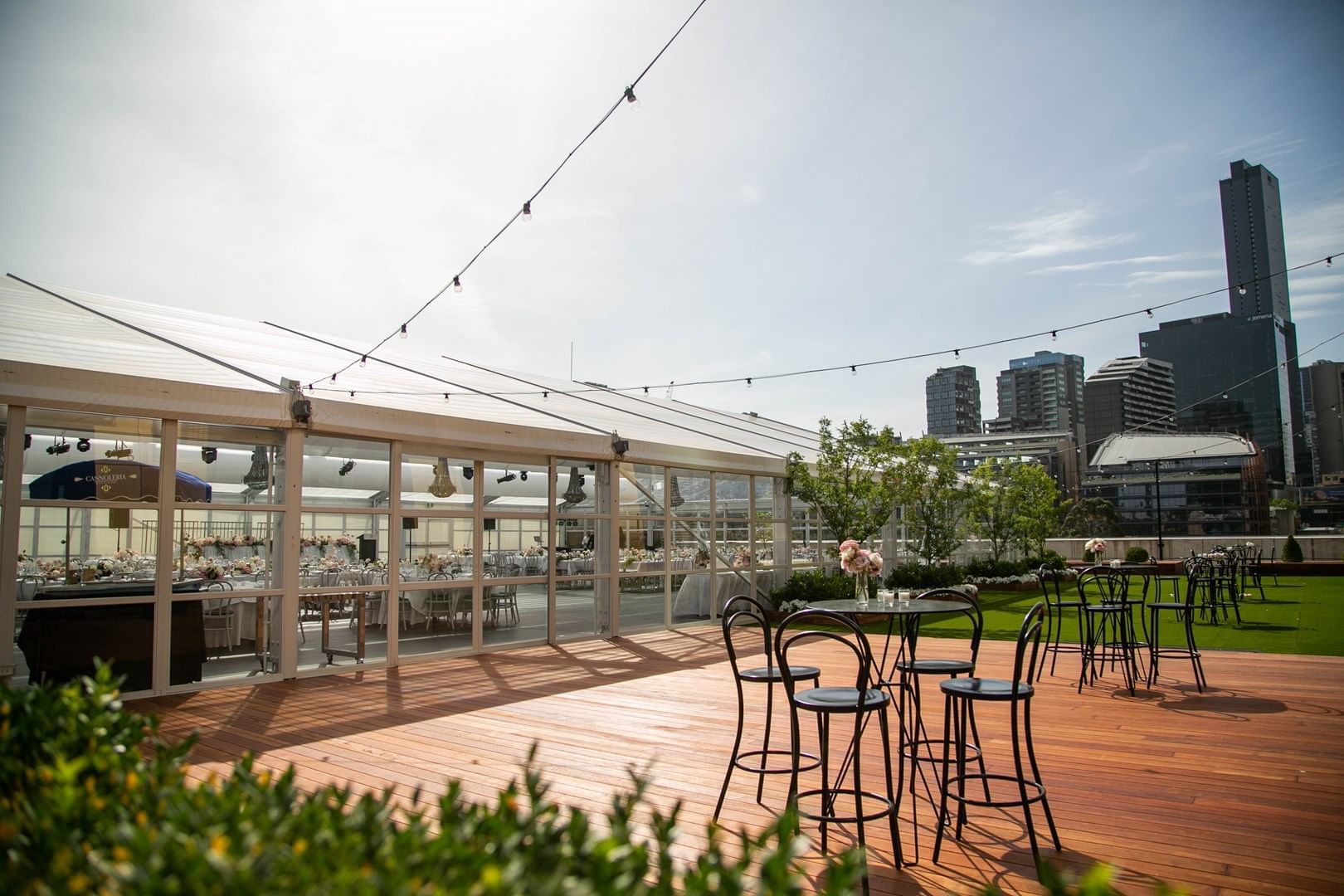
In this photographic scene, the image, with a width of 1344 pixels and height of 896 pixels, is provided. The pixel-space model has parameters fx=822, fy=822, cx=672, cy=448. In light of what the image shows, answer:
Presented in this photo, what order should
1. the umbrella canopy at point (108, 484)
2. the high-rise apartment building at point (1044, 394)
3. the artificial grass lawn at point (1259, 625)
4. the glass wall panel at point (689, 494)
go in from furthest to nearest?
the high-rise apartment building at point (1044, 394) → the glass wall panel at point (689, 494) → the artificial grass lawn at point (1259, 625) → the umbrella canopy at point (108, 484)

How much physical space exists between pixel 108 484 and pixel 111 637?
3.83 ft

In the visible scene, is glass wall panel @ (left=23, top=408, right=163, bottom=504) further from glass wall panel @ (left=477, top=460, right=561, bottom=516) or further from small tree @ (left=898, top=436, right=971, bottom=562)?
small tree @ (left=898, top=436, right=971, bottom=562)

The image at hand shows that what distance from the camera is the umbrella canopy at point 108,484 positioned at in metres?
6.06

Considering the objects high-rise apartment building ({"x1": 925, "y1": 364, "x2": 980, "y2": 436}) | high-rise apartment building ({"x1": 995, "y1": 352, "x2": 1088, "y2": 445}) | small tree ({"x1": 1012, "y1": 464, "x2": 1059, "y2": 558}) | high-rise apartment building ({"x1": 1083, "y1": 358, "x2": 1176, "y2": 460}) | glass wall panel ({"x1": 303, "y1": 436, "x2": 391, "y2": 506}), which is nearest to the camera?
glass wall panel ({"x1": 303, "y1": 436, "x2": 391, "y2": 506})

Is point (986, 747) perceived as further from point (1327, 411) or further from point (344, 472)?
point (1327, 411)

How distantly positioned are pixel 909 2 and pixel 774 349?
8.15 metres

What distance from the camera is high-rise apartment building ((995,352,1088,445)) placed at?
79.2 metres

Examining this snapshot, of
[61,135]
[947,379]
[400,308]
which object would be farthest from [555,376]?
[947,379]

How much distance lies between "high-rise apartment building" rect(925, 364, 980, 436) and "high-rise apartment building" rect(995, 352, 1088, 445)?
3377 millimetres

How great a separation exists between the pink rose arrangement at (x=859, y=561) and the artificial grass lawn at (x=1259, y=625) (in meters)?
5.53

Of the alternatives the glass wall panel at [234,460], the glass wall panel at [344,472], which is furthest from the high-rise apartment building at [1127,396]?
the glass wall panel at [234,460]

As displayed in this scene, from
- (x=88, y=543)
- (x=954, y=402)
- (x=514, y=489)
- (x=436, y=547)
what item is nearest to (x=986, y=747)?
(x=436, y=547)

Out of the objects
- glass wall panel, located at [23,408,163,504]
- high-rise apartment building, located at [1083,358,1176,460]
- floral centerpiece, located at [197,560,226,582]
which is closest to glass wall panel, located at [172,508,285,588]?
floral centerpiece, located at [197,560,226,582]

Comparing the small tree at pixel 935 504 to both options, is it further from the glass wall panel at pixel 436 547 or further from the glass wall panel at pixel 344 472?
the glass wall panel at pixel 344 472
